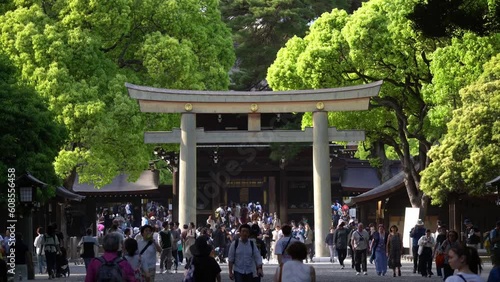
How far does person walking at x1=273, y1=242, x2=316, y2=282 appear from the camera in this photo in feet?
45.8

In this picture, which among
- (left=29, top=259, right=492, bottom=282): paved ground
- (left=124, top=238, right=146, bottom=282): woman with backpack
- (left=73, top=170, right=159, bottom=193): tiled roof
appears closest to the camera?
(left=124, top=238, right=146, bottom=282): woman with backpack

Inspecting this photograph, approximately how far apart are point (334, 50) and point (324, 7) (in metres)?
20.2

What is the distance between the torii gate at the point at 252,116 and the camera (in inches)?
1636

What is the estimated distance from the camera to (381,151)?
55.6 m

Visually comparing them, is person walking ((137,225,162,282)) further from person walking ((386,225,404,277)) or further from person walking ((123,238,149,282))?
person walking ((386,225,404,277))

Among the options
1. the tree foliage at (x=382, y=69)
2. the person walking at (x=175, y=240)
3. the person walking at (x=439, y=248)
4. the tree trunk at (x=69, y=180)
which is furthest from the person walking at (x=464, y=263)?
the tree trunk at (x=69, y=180)

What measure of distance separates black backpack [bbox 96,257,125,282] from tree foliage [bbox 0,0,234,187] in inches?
1167

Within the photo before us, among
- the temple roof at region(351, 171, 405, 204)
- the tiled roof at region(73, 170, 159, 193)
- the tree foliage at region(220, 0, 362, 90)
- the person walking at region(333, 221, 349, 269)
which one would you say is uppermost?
the tree foliage at region(220, 0, 362, 90)

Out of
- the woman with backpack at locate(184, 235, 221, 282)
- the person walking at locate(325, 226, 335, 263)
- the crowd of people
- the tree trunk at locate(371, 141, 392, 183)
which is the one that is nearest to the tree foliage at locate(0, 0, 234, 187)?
the crowd of people

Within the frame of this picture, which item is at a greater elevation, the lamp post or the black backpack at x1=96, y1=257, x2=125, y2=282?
the lamp post

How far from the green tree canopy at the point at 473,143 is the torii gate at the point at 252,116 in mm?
5407

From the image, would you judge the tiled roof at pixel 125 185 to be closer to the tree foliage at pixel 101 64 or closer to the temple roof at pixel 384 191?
the tree foliage at pixel 101 64

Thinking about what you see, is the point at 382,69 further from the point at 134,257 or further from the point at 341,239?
the point at 134,257

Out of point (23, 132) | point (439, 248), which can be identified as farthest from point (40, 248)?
point (439, 248)
